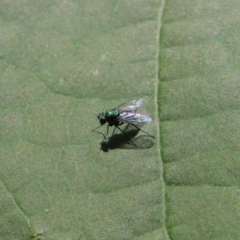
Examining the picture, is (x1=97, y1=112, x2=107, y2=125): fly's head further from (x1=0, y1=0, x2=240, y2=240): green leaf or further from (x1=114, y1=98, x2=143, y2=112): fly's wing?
(x1=114, y1=98, x2=143, y2=112): fly's wing

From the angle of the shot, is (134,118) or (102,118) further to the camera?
(134,118)

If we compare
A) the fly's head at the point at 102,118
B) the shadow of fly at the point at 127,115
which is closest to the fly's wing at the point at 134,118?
the shadow of fly at the point at 127,115

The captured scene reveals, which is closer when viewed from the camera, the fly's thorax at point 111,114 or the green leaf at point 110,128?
the green leaf at point 110,128

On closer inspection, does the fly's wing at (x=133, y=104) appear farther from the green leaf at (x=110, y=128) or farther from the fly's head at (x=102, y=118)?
the fly's head at (x=102, y=118)

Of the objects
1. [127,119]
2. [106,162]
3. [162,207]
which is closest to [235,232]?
[162,207]

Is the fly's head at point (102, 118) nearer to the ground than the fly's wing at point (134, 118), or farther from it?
farther from it

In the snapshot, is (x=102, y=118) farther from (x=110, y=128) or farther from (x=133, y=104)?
(x=133, y=104)

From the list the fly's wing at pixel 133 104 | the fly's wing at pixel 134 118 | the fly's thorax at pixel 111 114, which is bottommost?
the fly's wing at pixel 134 118

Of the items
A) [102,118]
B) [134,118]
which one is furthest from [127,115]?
[102,118]
